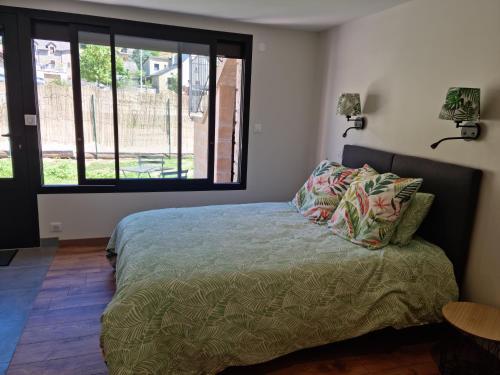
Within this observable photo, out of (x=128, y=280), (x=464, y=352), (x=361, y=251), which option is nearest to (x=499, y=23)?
(x=361, y=251)

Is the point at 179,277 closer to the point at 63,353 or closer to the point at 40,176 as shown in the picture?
the point at 63,353

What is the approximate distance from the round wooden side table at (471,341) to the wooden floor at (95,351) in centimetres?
11

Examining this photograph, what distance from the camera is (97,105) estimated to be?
3.52 metres

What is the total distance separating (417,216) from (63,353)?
2.40 meters

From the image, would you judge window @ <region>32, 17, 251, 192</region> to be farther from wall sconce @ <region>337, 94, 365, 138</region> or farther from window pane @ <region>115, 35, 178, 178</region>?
wall sconce @ <region>337, 94, 365, 138</region>

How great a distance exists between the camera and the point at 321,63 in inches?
158

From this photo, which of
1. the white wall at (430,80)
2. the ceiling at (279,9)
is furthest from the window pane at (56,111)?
the white wall at (430,80)

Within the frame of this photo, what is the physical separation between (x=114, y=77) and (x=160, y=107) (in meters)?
0.53

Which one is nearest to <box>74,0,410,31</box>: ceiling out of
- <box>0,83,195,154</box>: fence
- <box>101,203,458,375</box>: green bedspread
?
<box>0,83,195,154</box>: fence

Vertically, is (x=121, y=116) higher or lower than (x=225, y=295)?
higher

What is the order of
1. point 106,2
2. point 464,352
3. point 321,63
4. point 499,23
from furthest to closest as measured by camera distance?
1. point 321,63
2. point 106,2
3. point 464,352
4. point 499,23

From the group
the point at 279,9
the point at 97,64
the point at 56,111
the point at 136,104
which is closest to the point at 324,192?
the point at 279,9

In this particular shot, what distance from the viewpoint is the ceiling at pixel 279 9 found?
293 centimetres

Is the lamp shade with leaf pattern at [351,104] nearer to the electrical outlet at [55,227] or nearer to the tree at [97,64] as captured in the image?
the tree at [97,64]
